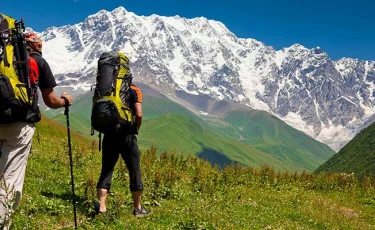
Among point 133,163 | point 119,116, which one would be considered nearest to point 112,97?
point 119,116

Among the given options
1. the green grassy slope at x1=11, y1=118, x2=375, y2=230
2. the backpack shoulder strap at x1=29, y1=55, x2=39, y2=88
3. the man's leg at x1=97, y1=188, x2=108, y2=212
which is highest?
the backpack shoulder strap at x1=29, y1=55, x2=39, y2=88

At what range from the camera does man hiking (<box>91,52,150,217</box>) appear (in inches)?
395

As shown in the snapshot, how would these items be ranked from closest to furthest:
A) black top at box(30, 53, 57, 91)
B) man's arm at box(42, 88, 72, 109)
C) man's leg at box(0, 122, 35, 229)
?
man's leg at box(0, 122, 35, 229) → black top at box(30, 53, 57, 91) → man's arm at box(42, 88, 72, 109)

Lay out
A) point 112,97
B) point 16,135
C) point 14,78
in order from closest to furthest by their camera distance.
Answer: point 14,78 < point 16,135 < point 112,97

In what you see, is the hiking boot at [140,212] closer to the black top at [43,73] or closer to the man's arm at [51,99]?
the man's arm at [51,99]

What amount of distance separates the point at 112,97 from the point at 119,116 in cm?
48

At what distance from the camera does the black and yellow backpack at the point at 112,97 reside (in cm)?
994

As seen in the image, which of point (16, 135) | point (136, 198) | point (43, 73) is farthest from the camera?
point (136, 198)

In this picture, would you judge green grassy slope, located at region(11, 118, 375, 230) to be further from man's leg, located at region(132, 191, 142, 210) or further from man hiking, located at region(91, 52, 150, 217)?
man hiking, located at region(91, 52, 150, 217)

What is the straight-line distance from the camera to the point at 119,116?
395 inches

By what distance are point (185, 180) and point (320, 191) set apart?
8844mm

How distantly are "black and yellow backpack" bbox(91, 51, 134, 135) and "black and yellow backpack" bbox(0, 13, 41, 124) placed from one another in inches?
102

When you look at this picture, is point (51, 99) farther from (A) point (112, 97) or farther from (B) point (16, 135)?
(A) point (112, 97)

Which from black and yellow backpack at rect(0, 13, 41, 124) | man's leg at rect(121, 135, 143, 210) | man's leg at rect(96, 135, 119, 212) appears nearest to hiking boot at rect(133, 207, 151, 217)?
man's leg at rect(121, 135, 143, 210)
